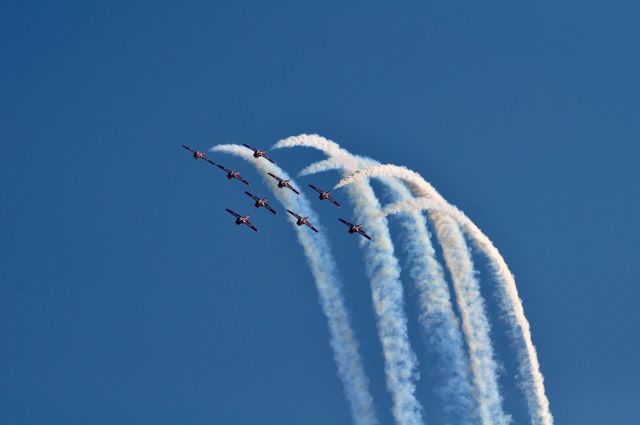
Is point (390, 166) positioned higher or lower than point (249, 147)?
lower

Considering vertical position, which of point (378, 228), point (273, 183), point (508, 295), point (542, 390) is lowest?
point (542, 390)

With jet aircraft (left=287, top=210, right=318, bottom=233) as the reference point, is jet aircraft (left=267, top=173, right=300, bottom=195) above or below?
above

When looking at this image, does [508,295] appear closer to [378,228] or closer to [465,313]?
[465,313]

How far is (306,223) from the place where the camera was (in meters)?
110

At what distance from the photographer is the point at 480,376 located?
103875 mm

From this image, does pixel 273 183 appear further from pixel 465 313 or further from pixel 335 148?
pixel 465 313

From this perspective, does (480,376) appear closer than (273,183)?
Yes

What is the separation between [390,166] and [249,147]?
15.6m

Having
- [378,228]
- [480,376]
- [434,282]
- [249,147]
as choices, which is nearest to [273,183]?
[249,147]

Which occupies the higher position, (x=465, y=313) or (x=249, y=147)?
(x=249, y=147)

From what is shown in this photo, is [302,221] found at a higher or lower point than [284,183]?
lower

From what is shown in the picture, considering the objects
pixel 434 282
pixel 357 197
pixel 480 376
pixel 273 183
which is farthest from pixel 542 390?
pixel 273 183

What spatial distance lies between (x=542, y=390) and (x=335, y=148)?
2687 centimetres

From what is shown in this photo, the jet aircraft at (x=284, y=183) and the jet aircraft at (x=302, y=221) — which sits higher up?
the jet aircraft at (x=284, y=183)
